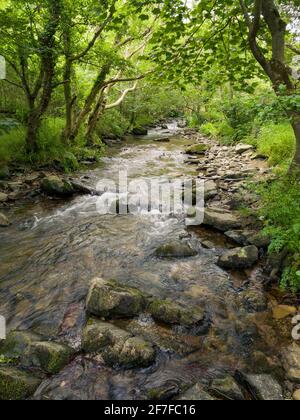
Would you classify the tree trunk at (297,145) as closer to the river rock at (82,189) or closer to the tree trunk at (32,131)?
the river rock at (82,189)

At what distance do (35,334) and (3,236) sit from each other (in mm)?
3285

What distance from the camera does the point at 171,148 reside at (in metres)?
16.4

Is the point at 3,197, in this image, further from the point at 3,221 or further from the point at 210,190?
the point at 210,190

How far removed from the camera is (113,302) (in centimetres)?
366

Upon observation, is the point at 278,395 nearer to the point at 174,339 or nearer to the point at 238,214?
the point at 174,339

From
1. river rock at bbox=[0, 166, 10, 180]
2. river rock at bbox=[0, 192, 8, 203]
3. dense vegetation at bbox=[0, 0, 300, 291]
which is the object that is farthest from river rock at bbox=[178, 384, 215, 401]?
river rock at bbox=[0, 166, 10, 180]

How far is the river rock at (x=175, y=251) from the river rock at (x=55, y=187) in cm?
402

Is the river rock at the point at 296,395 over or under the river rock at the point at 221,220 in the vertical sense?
under

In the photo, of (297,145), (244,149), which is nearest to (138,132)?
(244,149)

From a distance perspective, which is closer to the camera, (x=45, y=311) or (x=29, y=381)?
(x=29, y=381)

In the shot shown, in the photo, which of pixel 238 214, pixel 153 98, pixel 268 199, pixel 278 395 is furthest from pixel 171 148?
pixel 278 395

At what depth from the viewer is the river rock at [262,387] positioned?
8.64 feet

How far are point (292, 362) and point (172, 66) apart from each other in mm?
5468

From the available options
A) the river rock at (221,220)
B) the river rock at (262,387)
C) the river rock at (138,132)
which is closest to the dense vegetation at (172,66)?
the river rock at (221,220)
